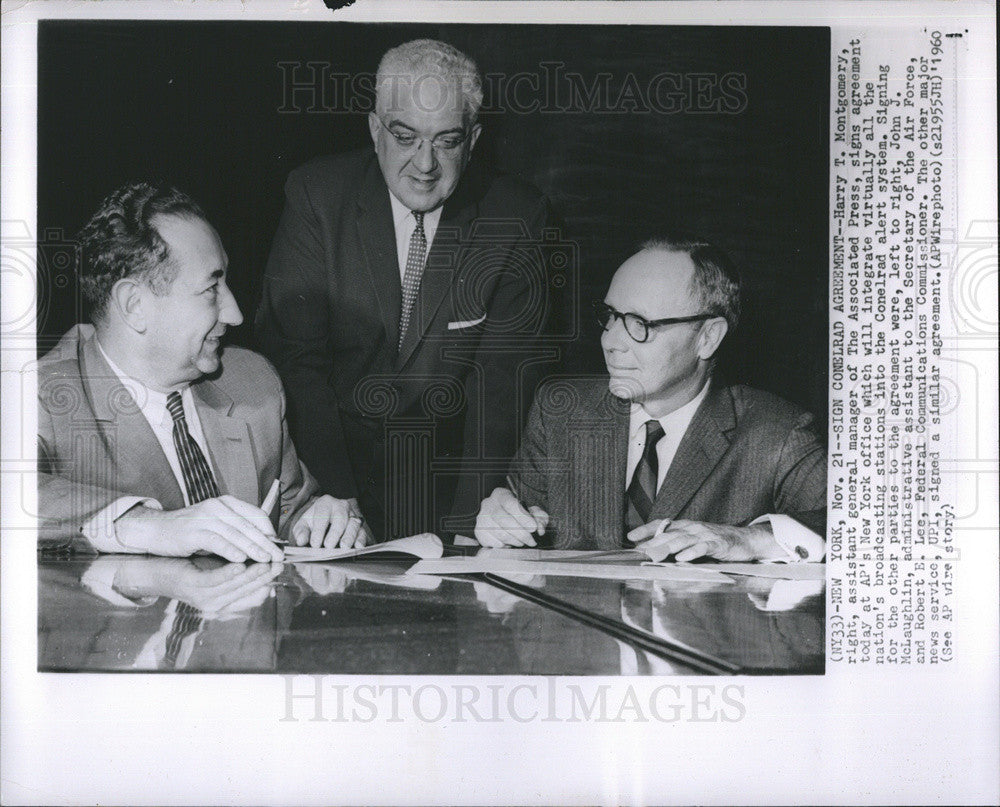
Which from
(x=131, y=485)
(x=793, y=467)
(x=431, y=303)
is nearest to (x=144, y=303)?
(x=131, y=485)

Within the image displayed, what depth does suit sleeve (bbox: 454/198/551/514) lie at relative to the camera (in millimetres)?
2709

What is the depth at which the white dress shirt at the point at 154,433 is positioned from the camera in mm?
2674

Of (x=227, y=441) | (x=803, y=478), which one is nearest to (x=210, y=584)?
(x=227, y=441)

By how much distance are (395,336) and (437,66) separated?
76 cm

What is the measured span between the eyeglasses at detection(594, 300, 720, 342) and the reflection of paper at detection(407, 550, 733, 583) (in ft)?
2.08

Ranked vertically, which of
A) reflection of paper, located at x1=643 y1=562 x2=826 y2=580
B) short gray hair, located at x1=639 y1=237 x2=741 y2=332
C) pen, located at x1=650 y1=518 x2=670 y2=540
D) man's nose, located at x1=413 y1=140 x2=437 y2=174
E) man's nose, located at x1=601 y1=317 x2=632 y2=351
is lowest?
reflection of paper, located at x1=643 y1=562 x2=826 y2=580

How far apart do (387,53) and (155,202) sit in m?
0.76

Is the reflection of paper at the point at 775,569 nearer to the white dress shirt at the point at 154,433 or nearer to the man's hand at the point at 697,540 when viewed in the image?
the man's hand at the point at 697,540

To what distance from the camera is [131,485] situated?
2.68 metres

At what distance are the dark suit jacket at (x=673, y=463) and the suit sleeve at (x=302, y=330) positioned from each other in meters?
0.54

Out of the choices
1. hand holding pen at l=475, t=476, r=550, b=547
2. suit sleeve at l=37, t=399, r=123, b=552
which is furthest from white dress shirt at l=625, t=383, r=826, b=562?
suit sleeve at l=37, t=399, r=123, b=552

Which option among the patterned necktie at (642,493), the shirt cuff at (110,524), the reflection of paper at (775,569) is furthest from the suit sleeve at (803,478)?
the shirt cuff at (110,524)

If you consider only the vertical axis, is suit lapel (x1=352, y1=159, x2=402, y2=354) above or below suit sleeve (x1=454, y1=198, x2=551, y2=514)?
above

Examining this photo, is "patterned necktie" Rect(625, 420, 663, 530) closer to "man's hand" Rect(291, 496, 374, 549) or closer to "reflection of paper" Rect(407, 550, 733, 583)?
"reflection of paper" Rect(407, 550, 733, 583)
